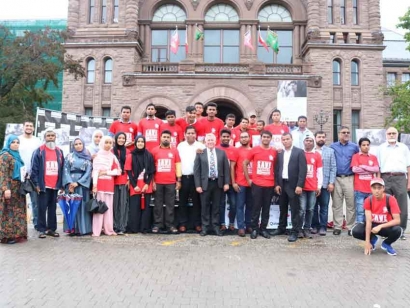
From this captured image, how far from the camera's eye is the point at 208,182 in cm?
823

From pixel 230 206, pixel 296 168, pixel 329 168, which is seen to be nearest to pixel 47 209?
pixel 230 206

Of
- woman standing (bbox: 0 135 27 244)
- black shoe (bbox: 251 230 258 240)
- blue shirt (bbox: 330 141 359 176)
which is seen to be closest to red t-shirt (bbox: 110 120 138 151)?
woman standing (bbox: 0 135 27 244)

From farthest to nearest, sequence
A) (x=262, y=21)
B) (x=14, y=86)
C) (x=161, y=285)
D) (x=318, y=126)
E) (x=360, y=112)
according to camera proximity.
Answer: (x=262, y=21), (x=360, y=112), (x=318, y=126), (x=14, y=86), (x=161, y=285)

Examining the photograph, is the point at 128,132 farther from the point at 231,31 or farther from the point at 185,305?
the point at 231,31

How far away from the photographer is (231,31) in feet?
98.4

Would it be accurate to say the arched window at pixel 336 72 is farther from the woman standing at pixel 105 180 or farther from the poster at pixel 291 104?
the woman standing at pixel 105 180

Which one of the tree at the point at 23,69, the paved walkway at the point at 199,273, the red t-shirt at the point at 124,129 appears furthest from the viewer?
the tree at the point at 23,69

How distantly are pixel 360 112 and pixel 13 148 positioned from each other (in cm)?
2601

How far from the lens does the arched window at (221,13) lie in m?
30.0

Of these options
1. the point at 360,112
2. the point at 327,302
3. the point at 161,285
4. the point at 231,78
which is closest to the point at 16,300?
the point at 161,285

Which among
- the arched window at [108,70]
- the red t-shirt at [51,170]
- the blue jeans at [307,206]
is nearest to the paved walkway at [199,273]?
the blue jeans at [307,206]

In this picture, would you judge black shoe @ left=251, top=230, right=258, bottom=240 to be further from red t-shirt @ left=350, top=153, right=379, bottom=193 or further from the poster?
the poster

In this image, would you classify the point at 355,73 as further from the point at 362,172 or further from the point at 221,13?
the point at 362,172

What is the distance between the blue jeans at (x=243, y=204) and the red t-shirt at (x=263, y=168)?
47 cm
